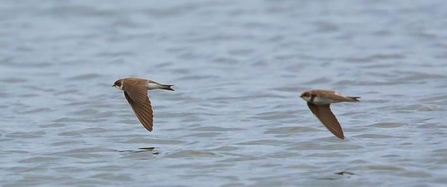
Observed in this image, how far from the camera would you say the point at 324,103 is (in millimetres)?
7988

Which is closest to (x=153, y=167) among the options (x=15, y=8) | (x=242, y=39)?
(x=242, y=39)

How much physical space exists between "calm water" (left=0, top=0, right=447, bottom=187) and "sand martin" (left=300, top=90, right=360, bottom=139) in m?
0.30

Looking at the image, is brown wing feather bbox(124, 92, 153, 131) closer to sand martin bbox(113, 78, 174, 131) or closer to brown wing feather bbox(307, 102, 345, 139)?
sand martin bbox(113, 78, 174, 131)

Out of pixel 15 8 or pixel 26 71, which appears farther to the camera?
pixel 15 8

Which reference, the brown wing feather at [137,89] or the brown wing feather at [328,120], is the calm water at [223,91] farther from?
the brown wing feather at [137,89]

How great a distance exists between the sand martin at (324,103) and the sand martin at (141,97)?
1.19 m

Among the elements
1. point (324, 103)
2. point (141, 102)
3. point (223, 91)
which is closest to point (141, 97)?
point (141, 102)

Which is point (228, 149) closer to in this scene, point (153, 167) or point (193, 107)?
point (153, 167)

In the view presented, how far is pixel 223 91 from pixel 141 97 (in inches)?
139

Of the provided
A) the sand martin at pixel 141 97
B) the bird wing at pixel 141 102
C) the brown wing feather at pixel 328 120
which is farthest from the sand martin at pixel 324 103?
the bird wing at pixel 141 102

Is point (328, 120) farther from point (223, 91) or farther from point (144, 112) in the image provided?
point (223, 91)

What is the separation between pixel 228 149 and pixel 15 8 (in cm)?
1219

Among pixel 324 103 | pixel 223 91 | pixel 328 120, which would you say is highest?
pixel 324 103

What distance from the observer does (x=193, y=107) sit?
36.9 feet
